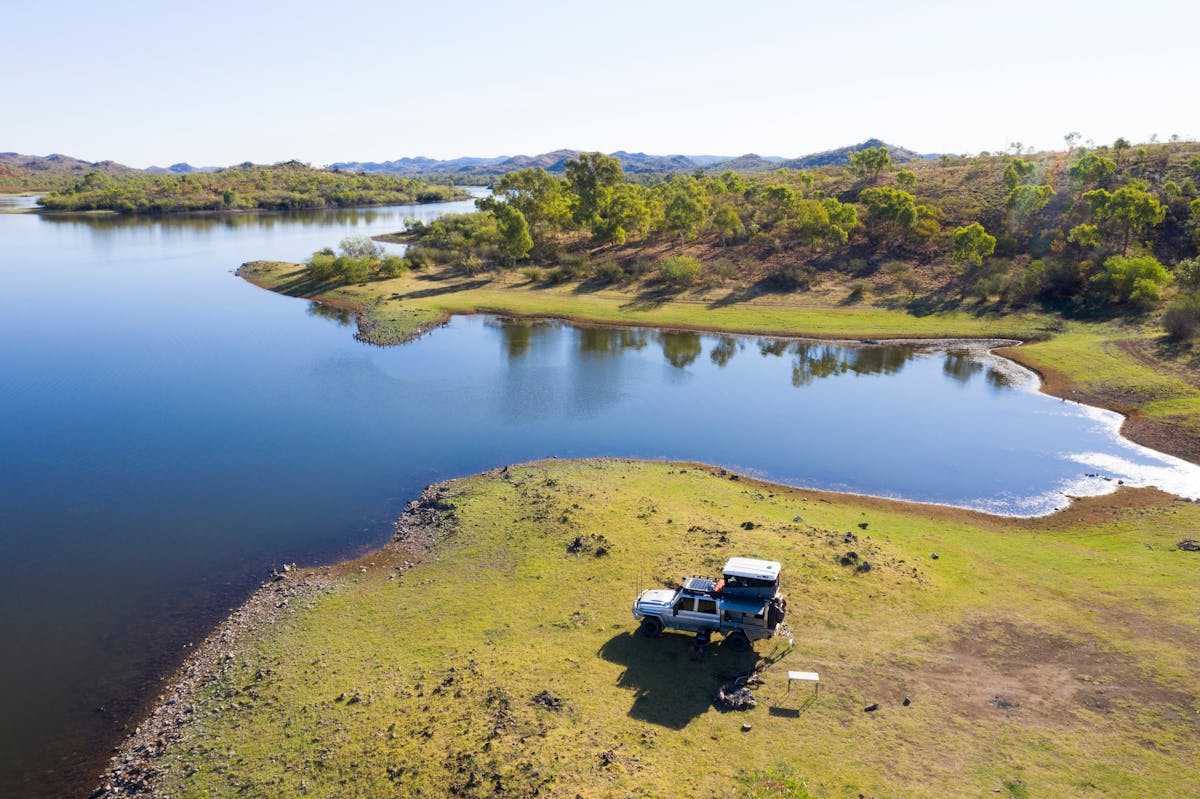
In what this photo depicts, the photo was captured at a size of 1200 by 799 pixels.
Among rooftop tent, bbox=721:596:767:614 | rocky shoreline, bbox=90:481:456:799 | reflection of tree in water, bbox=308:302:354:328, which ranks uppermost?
reflection of tree in water, bbox=308:302:354:328

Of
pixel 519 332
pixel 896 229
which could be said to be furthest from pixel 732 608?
pixel 896 229

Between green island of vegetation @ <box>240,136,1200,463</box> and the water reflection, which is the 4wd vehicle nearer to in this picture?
the water reflection

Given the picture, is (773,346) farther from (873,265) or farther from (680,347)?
(873,265)

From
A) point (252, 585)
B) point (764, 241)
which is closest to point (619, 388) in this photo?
point (252, 585)

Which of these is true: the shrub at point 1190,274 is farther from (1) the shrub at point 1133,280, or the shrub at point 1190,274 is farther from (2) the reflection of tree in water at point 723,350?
(2) the reflection of tree in water at point 723,350

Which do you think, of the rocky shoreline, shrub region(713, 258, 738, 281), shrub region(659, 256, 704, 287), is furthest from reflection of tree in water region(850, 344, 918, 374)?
the rocky shoreline

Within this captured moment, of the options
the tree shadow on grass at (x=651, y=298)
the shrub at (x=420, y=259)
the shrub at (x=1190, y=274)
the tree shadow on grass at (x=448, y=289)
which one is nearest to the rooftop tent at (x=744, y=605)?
the tree shadow on grass at (x=651, y=298)
